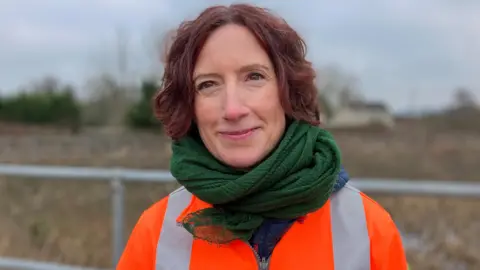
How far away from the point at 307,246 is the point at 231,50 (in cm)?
53

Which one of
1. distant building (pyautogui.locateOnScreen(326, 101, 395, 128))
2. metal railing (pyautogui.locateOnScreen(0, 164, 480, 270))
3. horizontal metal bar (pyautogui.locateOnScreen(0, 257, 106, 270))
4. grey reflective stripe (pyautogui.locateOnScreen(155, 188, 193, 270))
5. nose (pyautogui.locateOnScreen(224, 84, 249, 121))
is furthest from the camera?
distant building (pyautogui.locateOnScreen(326, 101, 395, 128))

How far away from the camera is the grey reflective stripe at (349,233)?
131 centimetres

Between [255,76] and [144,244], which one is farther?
[144,244]

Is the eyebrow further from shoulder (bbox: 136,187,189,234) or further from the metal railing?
the metal railing

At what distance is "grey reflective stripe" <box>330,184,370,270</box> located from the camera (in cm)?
131

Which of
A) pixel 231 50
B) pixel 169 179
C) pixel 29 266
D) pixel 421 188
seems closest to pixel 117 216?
pixel 169 179

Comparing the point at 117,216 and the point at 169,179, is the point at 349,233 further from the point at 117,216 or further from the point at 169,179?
the point at 117,216

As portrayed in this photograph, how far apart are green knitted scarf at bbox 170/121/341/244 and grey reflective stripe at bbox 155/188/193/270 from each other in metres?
0.06

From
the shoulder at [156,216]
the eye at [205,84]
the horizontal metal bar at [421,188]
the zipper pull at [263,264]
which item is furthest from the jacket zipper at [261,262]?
the horizontal metal bar at [421,188]

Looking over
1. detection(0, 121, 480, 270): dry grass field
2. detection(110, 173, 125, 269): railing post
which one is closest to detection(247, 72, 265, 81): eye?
detection(0, 121, 480, 270): dry grass field

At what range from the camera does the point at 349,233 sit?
1.35m

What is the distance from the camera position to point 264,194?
131 centimetres

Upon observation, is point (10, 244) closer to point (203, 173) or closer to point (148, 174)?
point (148, 174)

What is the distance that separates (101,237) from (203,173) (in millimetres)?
3261
